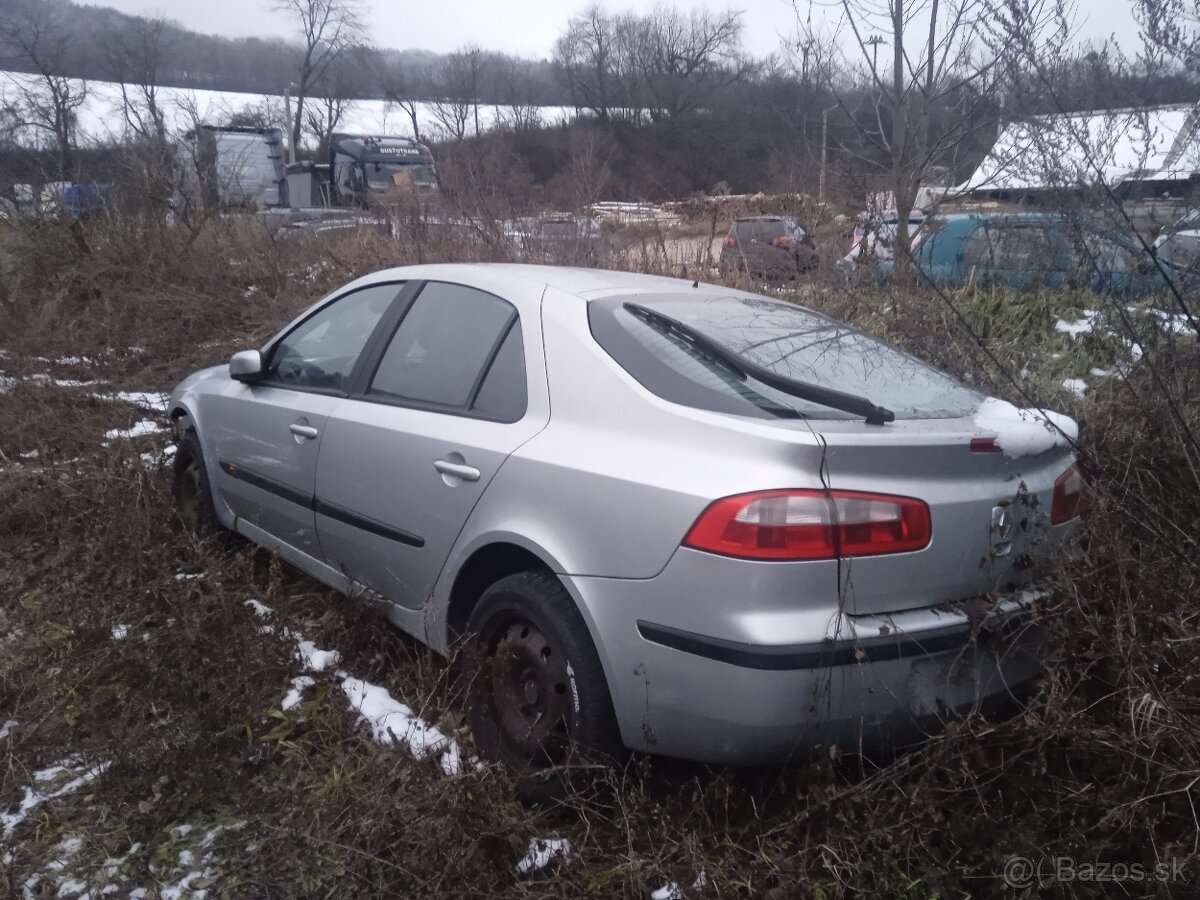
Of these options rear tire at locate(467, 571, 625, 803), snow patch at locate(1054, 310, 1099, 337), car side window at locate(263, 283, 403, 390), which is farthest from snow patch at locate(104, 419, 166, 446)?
snow patch at locate(1054, 310, 1099, 337)

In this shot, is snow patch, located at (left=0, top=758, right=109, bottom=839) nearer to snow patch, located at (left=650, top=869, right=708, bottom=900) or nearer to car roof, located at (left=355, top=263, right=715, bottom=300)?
snow patch, located at (left=650, top=869, right=708, bottom=900)

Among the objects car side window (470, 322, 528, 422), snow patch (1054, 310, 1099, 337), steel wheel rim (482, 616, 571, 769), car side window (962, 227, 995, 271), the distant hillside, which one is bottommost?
steel wheel rim (482, 616, 571, 769)

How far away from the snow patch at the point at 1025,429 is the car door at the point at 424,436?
131 cm

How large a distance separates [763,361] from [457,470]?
1018mm

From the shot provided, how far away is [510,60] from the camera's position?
41.8 metres

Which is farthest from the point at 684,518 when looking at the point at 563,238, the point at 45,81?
the point at 45,81

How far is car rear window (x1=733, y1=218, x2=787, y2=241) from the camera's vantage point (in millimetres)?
8695

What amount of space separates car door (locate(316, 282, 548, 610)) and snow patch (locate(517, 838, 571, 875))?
96 cm

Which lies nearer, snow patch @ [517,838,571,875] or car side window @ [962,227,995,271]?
snow patch @ [517,838,571,875]

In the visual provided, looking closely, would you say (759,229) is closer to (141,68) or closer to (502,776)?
(502,776)

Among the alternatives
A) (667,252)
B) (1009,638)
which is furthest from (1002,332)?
(1009,638)

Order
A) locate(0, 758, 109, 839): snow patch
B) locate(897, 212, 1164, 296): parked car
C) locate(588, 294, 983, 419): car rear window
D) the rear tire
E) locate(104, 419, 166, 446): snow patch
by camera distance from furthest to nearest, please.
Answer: locate(104, 419, 166, 446): snow patch < locate(897, 212, 1164, 296): parked car < locate(0, 758, 109, 839): snow patch < locate(588, 294, 983, 419): car rear window < the rear tire

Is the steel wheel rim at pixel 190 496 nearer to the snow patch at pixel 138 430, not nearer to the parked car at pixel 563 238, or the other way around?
the snow patch at pixel 138 430

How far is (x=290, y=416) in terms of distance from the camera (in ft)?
13.7
